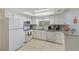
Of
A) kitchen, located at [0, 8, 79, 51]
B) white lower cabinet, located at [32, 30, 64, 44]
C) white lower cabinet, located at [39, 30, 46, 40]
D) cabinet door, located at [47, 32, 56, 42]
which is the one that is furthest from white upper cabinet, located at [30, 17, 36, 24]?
cabinet door, located at [47, 32, 56, 42]

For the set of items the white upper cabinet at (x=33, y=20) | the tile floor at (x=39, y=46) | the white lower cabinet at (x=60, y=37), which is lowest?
the tile floor at (x=39, y=46)

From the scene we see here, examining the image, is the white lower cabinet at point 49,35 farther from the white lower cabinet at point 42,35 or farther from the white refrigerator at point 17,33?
the white refrigerator at point 17,33

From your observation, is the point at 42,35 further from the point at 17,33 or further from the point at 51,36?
the point at 17,33

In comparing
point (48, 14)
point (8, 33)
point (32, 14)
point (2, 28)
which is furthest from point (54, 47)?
point (2, 28)

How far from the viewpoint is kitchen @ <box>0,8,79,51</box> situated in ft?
7.30

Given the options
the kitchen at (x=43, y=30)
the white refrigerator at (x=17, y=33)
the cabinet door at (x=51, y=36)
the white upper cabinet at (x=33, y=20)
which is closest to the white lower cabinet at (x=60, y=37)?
the kitchen at (x=43, y=30)

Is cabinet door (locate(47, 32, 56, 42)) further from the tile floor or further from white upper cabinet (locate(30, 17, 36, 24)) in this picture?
white upper cabinet (locate(30, 17, 36, 24))

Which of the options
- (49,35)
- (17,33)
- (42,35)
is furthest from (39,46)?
(17,33)

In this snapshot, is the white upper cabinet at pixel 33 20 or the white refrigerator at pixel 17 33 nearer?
the white upper cabinet at pixel 33 20

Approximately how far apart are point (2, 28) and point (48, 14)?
1.21 metres

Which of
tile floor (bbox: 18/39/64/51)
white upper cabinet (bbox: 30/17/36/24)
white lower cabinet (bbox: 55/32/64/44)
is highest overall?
white upper cabinet (bbox: 30/17/36/24)

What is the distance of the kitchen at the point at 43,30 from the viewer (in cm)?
223

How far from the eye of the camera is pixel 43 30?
261 cm
